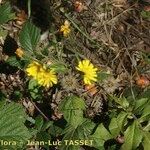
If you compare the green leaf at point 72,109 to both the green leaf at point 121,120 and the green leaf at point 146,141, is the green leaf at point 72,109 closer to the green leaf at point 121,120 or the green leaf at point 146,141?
the green leaf at point 121,120

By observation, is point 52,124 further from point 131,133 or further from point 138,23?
point 138,23

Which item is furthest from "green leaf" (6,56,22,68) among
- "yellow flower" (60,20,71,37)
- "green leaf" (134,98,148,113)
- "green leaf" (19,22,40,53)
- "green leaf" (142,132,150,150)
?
"green leaf" (142,132,150,150)

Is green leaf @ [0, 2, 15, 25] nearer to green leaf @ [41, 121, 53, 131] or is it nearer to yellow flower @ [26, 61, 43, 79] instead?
yellow flower @ [26, 61, 43, 79]

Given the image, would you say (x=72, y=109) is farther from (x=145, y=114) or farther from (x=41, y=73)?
(x=145, y=114)

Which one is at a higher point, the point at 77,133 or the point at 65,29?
the point at 65,29

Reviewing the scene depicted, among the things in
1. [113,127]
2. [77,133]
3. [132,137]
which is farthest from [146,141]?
[77,133]

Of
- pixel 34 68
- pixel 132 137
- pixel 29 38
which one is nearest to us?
pixel 132 137
